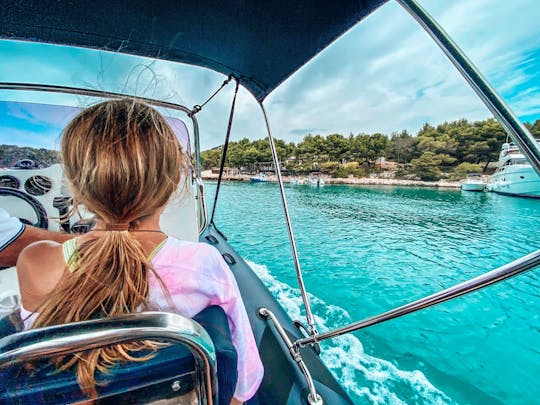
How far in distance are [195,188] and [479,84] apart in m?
2.01

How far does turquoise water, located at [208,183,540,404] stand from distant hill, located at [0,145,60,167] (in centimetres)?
239

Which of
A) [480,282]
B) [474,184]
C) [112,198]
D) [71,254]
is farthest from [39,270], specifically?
[474,184]

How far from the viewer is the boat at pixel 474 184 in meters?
18.8

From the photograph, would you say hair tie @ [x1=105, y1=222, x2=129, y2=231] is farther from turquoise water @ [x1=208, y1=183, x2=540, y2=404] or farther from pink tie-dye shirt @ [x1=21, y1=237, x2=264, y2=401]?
turquoise water @ [x1=208, y1=183, x2=540, y2=404]

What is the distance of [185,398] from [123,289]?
0.22 m

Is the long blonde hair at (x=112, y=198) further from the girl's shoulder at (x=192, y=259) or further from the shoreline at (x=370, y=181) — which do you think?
the shoreline at (x=370, y=181)

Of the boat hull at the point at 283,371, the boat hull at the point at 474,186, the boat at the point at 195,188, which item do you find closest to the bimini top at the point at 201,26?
the boat at the point at 195,188

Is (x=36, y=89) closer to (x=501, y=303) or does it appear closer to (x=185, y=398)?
(x=185, y=398)

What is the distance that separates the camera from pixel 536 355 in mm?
2266

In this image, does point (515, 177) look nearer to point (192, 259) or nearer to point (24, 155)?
point (192, 259)

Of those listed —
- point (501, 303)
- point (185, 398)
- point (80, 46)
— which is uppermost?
point (80, 46)

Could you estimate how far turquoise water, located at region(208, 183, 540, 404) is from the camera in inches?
71.7

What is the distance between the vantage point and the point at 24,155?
149cm

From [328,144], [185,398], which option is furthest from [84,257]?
[328,144]
